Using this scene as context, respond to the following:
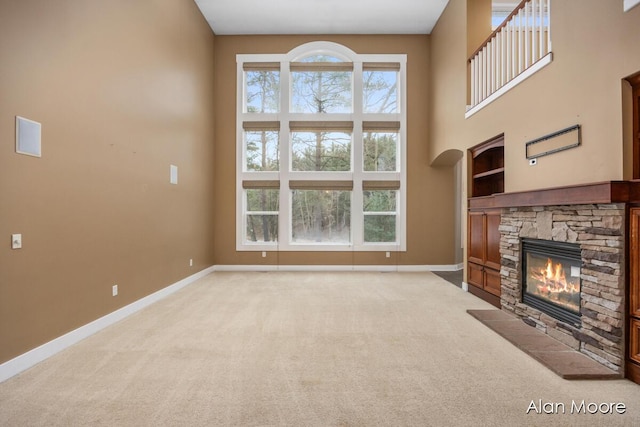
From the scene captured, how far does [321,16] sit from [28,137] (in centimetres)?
604

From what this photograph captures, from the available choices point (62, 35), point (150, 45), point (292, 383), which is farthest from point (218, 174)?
point (292, 383)

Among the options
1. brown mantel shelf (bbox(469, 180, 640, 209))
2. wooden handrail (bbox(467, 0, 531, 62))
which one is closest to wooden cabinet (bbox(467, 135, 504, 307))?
brown mantel shelf (bbox(469, 180, 640, 209))

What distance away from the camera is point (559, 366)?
2982mm

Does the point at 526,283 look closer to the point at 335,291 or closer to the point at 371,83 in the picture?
the point at 335,291

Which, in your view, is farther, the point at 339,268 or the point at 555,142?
the point at 339,268

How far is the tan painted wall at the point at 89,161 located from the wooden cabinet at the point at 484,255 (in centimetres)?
478

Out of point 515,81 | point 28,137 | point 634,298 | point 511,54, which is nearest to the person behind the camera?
point 634,298

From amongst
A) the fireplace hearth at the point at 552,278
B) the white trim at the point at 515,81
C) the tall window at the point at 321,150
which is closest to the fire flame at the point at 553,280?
the fireplace hearth at the point at 552,278

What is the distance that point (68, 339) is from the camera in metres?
3.59

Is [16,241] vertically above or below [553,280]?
above

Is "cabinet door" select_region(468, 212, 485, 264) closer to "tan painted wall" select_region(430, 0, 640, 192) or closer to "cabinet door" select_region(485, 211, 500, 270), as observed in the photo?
"cabinet door" select_region(485, 211, 500, 270)

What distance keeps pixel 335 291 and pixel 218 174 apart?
157 inches

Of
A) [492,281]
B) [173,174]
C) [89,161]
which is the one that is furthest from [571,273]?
[173,174]

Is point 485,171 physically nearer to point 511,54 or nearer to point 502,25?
point 511,54
